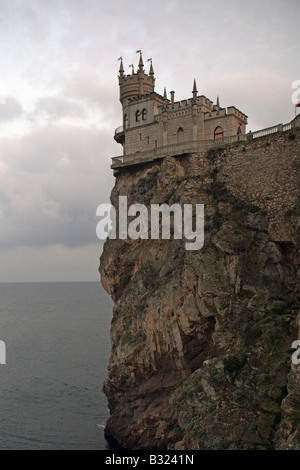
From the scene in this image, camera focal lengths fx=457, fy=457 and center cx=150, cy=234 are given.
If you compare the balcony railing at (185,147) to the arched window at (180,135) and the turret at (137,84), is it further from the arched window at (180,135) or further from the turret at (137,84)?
the turret at (137,84)

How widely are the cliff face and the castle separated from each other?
1484 mm

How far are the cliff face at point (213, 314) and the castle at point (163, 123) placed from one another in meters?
1.48

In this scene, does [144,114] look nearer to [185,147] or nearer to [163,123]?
[163,123]

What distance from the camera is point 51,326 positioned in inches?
4040

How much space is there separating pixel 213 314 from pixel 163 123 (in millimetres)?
18681

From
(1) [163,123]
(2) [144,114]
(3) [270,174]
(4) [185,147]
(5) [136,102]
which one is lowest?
(3) [270,174]

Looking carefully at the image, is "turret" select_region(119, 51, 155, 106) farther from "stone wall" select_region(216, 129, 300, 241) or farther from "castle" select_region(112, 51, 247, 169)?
"stone wall" select_region(216, 129, 300, 241)

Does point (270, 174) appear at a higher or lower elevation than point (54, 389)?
higher

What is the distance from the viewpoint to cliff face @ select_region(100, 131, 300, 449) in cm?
2612

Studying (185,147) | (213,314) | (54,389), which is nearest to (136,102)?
(185,147)

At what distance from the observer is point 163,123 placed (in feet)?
136

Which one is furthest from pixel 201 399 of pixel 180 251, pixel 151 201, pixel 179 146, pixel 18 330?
pixel 18 330

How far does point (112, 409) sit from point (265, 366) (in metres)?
18.1

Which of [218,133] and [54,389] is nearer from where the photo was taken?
[218,133]
